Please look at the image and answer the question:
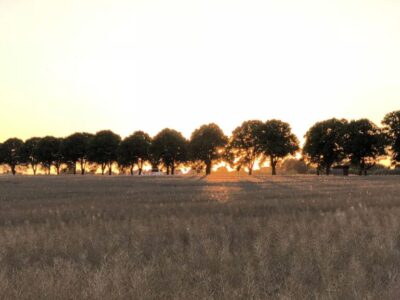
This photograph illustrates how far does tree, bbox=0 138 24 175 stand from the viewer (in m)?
181

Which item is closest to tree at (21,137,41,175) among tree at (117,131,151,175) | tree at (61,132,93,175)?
tree at (61,132,93,175)

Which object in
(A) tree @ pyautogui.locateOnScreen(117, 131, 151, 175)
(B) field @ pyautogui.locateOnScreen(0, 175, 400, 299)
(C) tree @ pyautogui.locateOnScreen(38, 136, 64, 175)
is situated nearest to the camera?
(B) field @ pyautogui.locateOnScreen(0, 175, 400, 299)

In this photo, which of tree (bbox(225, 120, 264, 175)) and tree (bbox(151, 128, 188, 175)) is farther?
tree (bbox(151, 128, 188, 175))

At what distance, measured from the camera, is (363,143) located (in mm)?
116750

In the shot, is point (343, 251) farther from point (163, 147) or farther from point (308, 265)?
point (163, 147)

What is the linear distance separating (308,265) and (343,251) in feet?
5.07

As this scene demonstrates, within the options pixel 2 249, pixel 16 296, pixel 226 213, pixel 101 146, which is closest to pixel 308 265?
pixel 16 296

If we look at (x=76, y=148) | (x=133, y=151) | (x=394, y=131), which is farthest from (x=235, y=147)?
(x=76, y=148)

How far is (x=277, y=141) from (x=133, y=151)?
5022 cm

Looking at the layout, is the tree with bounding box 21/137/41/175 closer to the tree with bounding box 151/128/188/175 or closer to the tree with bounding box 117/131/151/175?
the tree with bounding box 117/131/151/175

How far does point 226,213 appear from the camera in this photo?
17234 millimetres

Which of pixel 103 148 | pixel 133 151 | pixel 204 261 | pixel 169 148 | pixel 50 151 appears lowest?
pixel 204 261

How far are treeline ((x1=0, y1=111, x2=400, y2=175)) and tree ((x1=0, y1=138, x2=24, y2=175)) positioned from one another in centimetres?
1086

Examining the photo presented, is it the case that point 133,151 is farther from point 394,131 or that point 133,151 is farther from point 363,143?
point 394,131
